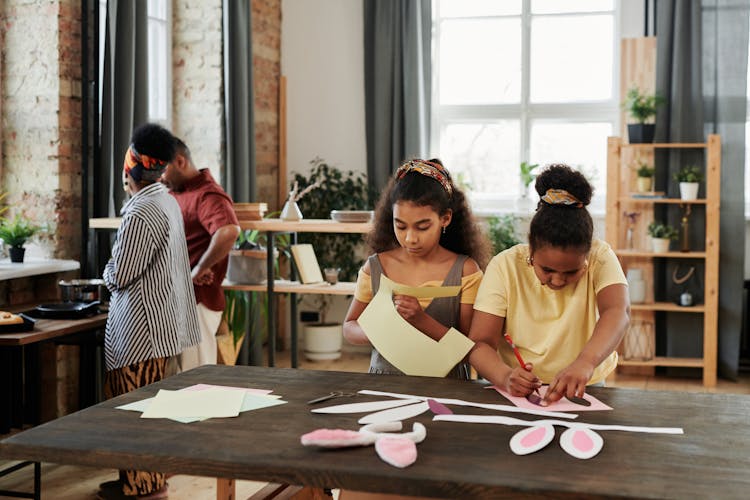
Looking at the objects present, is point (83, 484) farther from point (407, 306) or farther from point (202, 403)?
point (407, 306)

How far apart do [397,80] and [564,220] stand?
14.2 feet

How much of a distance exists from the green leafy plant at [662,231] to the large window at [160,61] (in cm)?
311

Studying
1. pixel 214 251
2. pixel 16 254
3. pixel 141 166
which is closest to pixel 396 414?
pixel 141 166

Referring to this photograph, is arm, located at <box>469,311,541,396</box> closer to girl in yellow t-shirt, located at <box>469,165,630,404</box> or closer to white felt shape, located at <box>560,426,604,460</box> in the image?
girl in yellow t-shirt, located at <box>469,165,630,404</box>

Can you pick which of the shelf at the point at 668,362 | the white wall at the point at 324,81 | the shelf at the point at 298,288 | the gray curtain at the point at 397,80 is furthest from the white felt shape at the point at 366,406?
the white wall at the point at 324,81

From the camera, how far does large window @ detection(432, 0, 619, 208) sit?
6.24 metres

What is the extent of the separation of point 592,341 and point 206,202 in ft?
7.15

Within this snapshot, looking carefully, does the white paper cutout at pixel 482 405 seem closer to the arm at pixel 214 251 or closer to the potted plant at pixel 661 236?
the arm at pixel 214 251

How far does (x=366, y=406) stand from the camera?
1.94 m

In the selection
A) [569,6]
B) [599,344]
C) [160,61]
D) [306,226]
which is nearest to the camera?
[599,344]

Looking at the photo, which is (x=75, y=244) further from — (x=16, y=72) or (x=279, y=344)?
(x=279, y=344)

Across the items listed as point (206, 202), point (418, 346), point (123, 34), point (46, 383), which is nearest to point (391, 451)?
point (418, 346)

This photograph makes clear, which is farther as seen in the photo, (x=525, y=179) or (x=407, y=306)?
(x=525, y=179)

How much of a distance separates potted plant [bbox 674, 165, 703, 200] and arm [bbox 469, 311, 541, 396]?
3.82 meters
